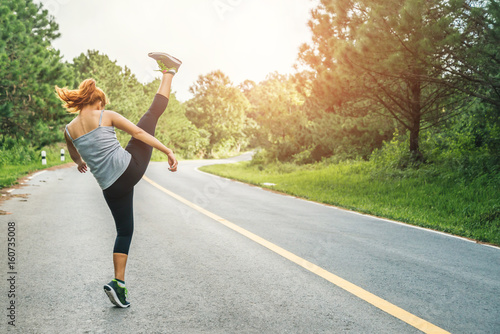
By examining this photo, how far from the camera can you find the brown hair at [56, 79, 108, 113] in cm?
299

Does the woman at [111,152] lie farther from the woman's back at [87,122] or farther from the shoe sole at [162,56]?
the shoe sole at [162,56]

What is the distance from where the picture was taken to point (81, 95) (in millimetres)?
2998

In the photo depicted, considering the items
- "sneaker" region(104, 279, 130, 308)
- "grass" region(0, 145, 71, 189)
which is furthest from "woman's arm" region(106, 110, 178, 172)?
"grass" region(0, 145, 71, 189)

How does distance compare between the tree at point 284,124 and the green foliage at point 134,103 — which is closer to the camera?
the tree at point 284,124

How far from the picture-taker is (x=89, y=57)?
3844 cm

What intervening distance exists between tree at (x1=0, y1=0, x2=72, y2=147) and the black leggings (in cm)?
1845

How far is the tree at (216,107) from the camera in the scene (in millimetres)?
48625

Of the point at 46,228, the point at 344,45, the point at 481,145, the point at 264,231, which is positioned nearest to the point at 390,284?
the point at 264,231

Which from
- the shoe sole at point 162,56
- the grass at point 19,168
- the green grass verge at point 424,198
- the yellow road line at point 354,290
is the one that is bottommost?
the grass at point 19,168

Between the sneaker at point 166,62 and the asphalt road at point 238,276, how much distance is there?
80.0 inches

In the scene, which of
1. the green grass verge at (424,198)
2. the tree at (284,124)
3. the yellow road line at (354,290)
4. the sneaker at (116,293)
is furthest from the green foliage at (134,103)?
the sneaker at (116,293)

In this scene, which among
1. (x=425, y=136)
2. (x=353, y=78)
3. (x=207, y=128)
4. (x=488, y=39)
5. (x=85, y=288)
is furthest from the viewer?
(x=207, y=128)

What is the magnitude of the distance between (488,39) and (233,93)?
4205 cm

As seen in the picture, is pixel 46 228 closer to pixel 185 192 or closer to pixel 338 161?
pixel 185 192
